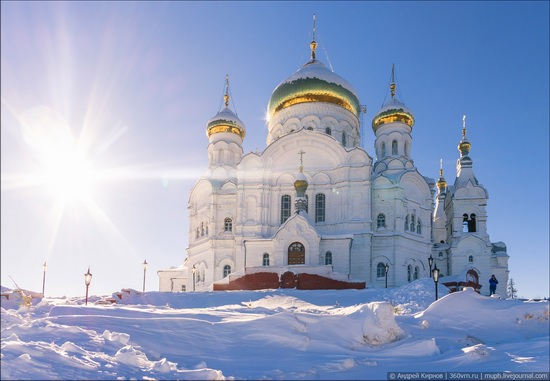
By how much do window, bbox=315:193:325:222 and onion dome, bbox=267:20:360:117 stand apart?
778 centimetres

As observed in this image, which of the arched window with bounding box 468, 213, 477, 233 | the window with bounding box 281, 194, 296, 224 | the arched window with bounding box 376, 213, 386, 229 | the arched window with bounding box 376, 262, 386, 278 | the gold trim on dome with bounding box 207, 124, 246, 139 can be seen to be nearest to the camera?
the arched window with bounding box 376, 262, 386, 278

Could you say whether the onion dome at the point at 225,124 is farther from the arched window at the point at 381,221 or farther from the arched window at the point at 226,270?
the arched window at the point at 381,221

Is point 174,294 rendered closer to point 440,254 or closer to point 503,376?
point 503,376

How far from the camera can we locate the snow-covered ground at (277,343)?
9766mm

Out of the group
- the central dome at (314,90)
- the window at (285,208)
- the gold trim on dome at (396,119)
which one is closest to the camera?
the window at (285,208)

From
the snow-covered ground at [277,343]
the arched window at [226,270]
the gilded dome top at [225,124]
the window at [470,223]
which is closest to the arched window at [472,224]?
the window at [470,223]

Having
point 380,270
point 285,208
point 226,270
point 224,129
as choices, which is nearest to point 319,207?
point 285,208

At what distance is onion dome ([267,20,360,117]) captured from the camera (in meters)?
37.9

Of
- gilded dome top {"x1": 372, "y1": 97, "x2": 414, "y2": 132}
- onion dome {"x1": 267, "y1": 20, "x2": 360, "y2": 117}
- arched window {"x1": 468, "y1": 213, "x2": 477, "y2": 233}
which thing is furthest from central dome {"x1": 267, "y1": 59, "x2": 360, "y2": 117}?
arched window {"x1": 468, "y1": 213, "x2": 477, "y2": 233}

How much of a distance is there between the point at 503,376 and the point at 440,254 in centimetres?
2888

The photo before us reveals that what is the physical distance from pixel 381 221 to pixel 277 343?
21936 millimetres

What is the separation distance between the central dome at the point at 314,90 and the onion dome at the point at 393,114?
7.96 feet

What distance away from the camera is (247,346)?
489 inches

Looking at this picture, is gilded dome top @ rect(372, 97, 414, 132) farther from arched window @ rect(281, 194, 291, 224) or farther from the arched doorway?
the arched doorway
